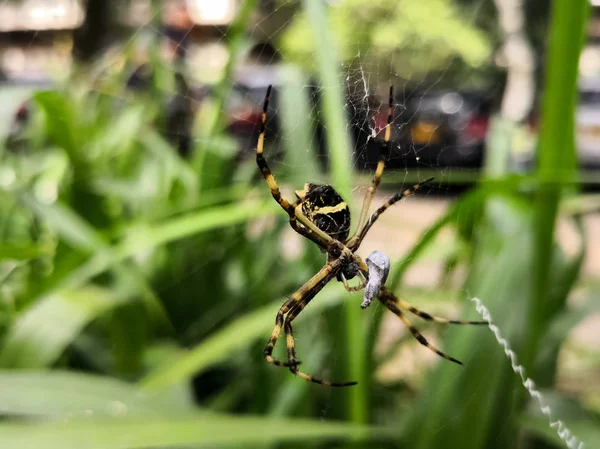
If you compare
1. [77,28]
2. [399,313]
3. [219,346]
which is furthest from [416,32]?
[219,346]

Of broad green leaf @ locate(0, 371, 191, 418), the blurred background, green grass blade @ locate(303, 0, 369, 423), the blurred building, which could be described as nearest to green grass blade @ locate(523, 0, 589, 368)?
the blurred background

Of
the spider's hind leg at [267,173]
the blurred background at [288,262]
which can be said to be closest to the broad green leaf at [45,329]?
the blurred background at [288,262]

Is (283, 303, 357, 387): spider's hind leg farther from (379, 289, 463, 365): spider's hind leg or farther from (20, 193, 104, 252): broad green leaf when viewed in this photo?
(20, 193, 104, 252): broad green leaf

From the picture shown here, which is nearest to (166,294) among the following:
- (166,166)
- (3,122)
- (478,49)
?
(166,166)

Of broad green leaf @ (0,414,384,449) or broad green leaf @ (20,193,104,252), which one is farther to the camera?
broad green leaf @ (20,193,104,252)

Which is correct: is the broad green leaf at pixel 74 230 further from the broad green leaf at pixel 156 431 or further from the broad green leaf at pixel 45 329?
the broad green leaf at pixel 156 431

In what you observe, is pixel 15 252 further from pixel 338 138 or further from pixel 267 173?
pixel 338 138

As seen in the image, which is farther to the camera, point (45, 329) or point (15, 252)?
point (45, 329)
